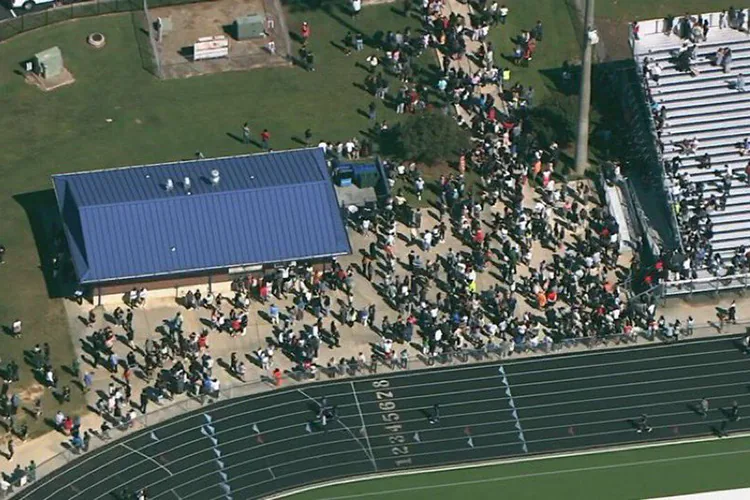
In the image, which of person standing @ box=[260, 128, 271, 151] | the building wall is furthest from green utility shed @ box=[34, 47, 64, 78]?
the building wall

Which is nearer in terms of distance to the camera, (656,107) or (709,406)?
(709,406)

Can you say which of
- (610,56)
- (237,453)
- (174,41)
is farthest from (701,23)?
(237,453)

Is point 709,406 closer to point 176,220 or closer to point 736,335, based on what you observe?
point 736,335

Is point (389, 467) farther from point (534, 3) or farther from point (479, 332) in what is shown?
point (534, 3)

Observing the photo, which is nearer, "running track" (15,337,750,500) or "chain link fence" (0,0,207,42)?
"running track" (15,337,750,500)

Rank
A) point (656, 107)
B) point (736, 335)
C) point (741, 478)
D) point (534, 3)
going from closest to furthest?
1. point (741, 478)
2. point (736, 335)
3. point (656, 107)
4. point (534, 3)

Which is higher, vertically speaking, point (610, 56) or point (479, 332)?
point (610, 56)

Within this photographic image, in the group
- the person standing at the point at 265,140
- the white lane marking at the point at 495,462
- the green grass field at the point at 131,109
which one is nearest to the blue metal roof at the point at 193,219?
the green grass field at the point at 131,109

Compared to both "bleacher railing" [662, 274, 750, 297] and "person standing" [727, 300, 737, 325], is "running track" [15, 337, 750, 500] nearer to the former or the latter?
"person standing" [727, 300, 737, 325]

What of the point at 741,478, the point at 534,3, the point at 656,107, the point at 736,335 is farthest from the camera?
the point at 534,3
